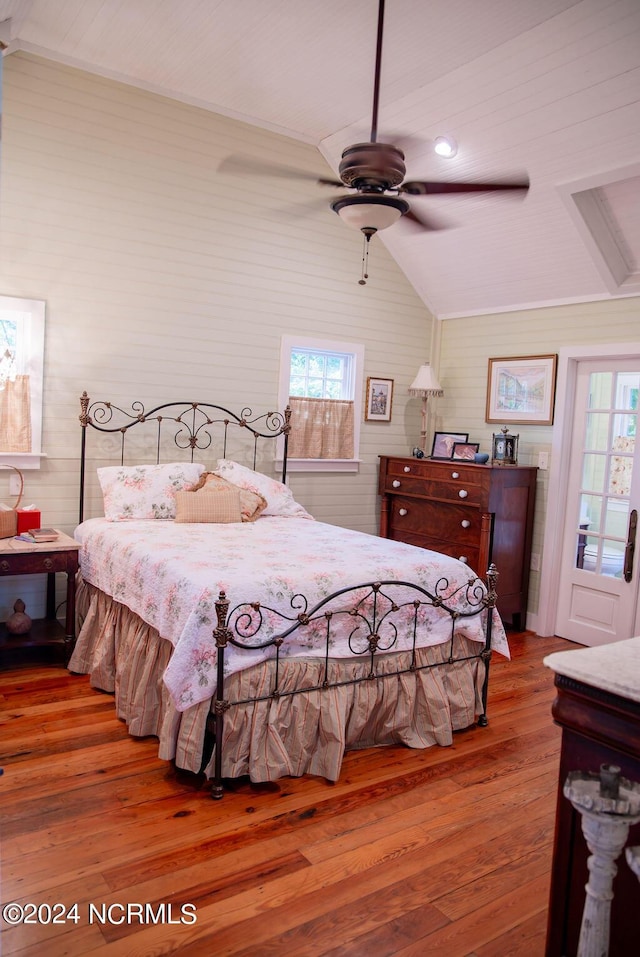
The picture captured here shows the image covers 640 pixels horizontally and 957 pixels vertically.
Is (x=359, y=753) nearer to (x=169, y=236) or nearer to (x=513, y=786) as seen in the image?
(x=513, y=786)

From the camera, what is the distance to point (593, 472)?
518cm

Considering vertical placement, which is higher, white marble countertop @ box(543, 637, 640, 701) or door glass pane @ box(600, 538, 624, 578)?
white marble countertop @ box(543, 637, 640, 701)

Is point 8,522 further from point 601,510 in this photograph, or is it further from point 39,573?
point 601,510

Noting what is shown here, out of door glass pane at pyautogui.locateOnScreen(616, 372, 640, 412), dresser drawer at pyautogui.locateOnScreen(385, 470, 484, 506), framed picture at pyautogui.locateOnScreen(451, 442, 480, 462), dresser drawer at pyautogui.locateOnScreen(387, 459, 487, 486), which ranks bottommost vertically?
dresser drawer at pyautogui.locateOnScreen(385, 470, 484, 506)

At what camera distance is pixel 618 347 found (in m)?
4.92

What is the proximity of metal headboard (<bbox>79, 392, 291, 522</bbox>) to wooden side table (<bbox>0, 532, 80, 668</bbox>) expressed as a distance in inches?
27.1

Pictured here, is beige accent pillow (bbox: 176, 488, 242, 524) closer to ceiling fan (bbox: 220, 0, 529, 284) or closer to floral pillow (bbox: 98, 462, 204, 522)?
floral pillow (bbox: 98, 462, 204, 522)

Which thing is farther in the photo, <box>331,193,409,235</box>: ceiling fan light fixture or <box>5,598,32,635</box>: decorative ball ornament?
<box>5,598,32,635</box>: decorative ball ornament

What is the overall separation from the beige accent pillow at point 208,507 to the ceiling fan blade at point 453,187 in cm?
223

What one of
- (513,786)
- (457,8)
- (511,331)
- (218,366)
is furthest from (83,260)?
(513,786)

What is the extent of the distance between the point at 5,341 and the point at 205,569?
7.43ft

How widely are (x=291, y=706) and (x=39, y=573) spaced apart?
6.39 feet

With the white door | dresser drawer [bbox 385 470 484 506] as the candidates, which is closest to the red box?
dresser drawer [bbox 385 470 484 506]

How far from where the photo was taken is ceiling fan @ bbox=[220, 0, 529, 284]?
2.94 meters
